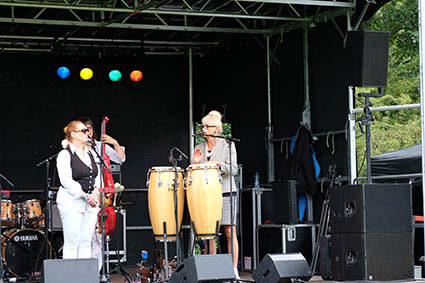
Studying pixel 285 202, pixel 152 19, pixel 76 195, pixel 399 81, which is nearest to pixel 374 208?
pixel 76 195

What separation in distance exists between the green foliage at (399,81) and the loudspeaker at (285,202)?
8.32m

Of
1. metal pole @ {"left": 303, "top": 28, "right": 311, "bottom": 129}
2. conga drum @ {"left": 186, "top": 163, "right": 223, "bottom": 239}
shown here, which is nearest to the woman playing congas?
conga drum @ {"left": 186, "top": 163, "right": 223, "bottom": 239}

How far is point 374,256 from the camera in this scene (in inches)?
241

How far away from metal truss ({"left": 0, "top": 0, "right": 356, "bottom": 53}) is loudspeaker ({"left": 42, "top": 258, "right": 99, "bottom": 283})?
4.02 meters

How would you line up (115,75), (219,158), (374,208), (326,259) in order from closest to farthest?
(374,208)
(326,259)
(219,158)
(115,75)

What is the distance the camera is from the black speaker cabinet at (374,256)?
6.10 meters

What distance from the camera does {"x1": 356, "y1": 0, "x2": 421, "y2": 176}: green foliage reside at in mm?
17562

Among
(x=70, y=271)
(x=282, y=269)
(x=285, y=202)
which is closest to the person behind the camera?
(x=70, y=271)

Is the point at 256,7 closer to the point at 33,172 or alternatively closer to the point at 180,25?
the point at 180,25

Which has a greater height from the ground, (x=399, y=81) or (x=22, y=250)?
(x=399, y=81)

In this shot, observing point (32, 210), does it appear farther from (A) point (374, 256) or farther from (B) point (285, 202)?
(A) point (374, 256)

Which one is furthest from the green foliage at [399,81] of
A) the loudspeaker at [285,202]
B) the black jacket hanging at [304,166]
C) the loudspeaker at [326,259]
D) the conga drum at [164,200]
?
the loudspeaker at [326,259]

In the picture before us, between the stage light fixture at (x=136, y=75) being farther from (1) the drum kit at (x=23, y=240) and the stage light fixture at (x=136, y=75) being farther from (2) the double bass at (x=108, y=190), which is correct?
(2) the double bass at (x=108, y=190)

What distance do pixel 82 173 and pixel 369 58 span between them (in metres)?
2.71
